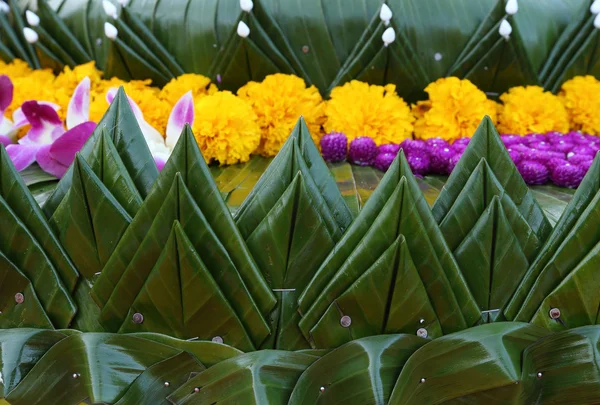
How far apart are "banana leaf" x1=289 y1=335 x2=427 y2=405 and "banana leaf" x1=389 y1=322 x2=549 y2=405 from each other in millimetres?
17

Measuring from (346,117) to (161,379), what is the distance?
744mm

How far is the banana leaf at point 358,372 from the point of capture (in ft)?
1.86

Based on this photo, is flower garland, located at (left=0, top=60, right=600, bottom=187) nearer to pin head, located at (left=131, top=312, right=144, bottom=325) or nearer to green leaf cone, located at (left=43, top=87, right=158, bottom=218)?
green leaf cone, located at (left=43, top=87, right=158, bottom=218)

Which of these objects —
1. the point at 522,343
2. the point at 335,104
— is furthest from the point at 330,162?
the point at 522,343

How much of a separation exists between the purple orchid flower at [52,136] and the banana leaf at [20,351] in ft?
1.39

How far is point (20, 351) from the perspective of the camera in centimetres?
62

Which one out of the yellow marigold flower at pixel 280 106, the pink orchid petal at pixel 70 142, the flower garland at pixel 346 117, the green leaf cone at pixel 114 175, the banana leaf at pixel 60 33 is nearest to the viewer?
the green leaf cone at pixel 114 175

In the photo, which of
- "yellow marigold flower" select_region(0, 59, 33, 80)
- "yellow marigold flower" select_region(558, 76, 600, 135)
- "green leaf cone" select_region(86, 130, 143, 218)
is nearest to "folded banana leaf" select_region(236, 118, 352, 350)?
"green leaf cone" select_region(86, 130, 143, 218)

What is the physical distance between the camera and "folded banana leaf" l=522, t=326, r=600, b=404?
1.89ft

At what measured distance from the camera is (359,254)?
59 centimetres

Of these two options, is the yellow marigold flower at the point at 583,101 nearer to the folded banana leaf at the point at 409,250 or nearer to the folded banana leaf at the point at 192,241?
the folded banana leaf at the point at 409,250

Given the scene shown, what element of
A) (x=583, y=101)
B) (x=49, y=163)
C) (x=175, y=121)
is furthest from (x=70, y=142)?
(x=583, y=101)

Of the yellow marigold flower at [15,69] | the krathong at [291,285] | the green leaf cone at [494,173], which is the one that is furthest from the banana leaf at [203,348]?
the yellow marigold flower at [15,69]

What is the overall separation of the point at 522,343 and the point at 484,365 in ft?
0.19
